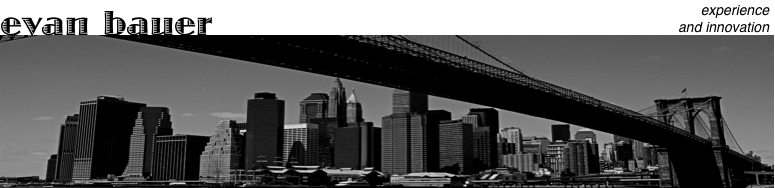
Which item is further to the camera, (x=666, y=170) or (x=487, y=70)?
(x=666, y=170)

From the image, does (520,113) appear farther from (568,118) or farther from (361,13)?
(361,13)

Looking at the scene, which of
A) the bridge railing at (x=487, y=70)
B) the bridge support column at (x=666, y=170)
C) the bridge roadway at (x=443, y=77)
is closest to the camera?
the bridge roadway at (x=443, y=77)

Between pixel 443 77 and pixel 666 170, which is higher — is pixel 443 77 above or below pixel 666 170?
above

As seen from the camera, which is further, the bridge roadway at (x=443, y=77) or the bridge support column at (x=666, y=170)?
the bridge support column at (x=666, y=170)

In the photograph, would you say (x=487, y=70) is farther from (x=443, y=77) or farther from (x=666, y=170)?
(x=666, y=170)

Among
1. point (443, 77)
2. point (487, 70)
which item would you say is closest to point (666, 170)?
point (487, 70)

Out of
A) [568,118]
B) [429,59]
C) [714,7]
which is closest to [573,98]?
[568,118]

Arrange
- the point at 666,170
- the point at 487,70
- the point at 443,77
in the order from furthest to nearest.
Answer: the point at 666,170, the point at 487,70, the point at 443,77
